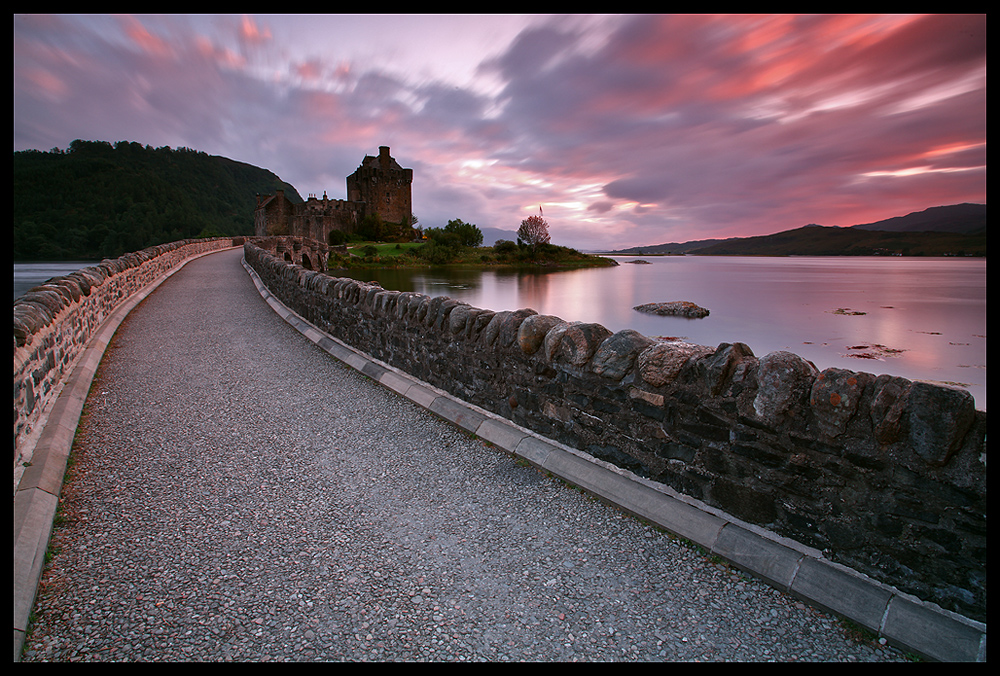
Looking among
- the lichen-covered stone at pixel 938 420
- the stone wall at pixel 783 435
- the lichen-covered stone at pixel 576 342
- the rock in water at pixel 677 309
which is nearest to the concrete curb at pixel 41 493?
the stone wall at pixel 783 435

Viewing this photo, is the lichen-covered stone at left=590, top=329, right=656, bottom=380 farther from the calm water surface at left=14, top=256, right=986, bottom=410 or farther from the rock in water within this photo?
the rock in water

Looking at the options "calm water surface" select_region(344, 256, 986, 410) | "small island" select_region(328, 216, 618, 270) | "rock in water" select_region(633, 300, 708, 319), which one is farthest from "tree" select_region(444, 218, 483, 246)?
"rock in water" select_region(633, 300, 708, 319)

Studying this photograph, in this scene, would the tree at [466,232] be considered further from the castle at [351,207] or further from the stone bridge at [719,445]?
the stone bridge at [719,445]

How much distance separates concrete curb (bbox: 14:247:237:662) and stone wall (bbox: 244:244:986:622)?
9.94ft

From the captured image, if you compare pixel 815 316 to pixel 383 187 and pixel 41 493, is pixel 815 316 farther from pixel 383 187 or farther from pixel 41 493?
pixel 383 187

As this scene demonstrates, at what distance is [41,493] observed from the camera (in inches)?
115

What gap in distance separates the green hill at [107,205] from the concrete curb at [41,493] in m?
63.3

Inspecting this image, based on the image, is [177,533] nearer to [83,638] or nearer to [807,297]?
[83,638]

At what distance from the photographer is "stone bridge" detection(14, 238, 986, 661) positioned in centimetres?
198

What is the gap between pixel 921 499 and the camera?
2.03m

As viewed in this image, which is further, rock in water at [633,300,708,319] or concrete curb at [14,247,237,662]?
rock in water at [633,300,708,319]

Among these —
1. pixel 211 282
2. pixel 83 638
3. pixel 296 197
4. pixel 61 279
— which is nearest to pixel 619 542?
pixel 83 638

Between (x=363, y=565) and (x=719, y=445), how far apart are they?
2.10 meters
